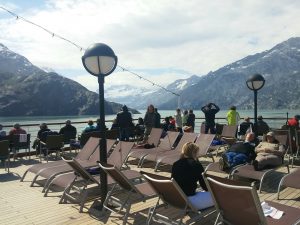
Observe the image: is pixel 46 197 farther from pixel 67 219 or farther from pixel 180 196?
pixel 180 196

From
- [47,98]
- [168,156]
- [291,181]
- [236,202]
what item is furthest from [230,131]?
[47,98]

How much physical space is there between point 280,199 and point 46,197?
385cm

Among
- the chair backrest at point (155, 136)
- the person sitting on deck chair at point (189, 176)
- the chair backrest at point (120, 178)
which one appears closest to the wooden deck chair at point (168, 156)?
the chair backrest at point (155, 136)

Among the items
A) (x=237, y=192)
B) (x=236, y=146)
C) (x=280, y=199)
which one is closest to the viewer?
(x=237, y=192)

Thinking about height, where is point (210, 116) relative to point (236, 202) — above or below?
above

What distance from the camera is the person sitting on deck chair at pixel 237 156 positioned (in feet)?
22.4

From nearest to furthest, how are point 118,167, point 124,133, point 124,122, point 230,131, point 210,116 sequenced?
point 118,167
point 230,131
point 124,122
point 124,133
point 210,116

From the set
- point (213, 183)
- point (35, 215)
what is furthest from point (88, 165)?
point (213, 183)

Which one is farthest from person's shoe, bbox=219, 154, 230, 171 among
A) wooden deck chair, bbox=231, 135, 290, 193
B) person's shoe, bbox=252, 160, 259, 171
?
person's shoe, bbox=252, 160, 259, 171

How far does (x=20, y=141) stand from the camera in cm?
1034

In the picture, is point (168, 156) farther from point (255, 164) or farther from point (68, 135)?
point (68, 135)

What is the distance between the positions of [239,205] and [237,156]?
347cm

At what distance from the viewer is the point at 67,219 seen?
17.2 feet

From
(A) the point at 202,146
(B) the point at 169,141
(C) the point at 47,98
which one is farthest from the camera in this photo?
(C) the point at 47,98
